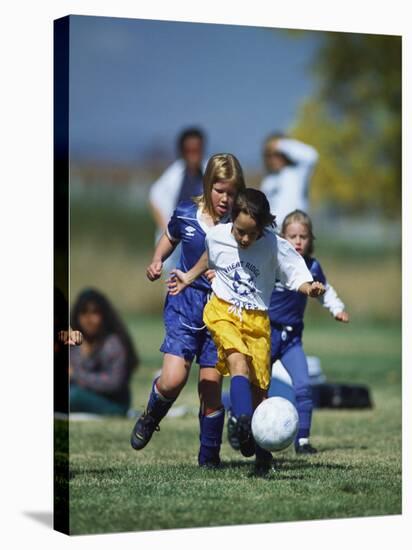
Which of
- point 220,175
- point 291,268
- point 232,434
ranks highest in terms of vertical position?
point 220,175

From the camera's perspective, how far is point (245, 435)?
32.6 feet

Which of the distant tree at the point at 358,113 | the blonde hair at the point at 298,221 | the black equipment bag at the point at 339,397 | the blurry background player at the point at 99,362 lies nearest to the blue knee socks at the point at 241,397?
the blonde hair at the point at 298,221

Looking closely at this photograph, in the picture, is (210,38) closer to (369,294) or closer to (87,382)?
(87,382)

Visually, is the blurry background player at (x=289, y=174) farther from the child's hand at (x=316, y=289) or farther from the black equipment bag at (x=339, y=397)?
the child's hand at (x=316, y=289)

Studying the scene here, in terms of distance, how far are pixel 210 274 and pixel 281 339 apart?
1.20 meters

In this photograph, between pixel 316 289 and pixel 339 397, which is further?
pixel 339 397

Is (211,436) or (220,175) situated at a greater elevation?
(220,175)

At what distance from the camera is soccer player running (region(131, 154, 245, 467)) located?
1018cm

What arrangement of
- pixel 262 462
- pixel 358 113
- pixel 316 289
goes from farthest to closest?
pixel 358 113, pixel 262 462, pixel 316 289

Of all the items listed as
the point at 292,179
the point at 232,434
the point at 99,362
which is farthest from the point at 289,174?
the point at 232,434

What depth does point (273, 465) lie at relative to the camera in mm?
10500

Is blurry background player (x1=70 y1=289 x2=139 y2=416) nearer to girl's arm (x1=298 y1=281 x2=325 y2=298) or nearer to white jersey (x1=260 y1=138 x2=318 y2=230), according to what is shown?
white jersey (x1=260 y1=138 x2=318 y2=230)

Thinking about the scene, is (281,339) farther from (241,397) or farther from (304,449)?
(241,397)

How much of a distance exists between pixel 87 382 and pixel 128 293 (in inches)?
267
